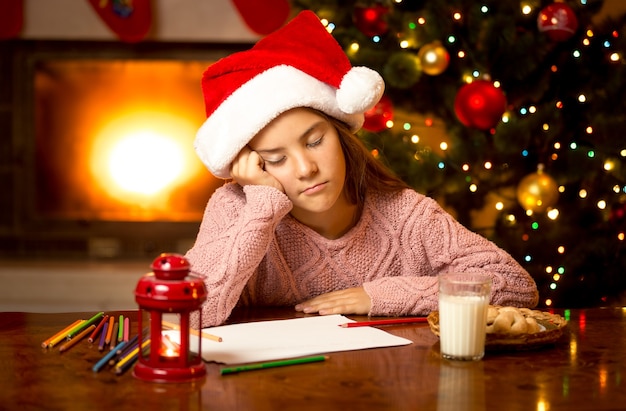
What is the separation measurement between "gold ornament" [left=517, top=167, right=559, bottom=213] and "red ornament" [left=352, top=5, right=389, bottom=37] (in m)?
0.70

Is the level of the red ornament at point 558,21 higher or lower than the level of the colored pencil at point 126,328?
higher

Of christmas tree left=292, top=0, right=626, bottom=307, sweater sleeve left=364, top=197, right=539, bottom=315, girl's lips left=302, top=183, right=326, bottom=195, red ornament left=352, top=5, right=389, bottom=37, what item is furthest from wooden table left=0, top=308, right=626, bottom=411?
red ornament left=352, top=5, right=389, bottom=37

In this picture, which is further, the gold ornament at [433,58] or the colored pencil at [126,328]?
the gold ornament at [433,58]

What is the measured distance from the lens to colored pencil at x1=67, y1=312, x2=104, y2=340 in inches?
47.0

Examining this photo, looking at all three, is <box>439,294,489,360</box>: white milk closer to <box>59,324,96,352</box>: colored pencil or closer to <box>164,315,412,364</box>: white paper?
<box>164,315,412,364</box>: white paper

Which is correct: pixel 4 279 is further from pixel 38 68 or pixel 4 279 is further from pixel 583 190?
pixel 583 190

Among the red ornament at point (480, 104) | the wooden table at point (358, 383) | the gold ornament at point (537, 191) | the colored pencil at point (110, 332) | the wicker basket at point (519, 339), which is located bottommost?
the wooden table at point (358, 383)

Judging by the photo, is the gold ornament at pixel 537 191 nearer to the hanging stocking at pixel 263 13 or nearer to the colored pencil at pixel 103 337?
the hanging stocking at pixel 263 13

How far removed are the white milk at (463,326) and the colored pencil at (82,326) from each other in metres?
0.52

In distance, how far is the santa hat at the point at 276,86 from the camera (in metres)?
1.44

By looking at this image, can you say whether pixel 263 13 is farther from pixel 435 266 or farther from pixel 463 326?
pixel 463 326

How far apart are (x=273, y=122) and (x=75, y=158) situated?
219 cm

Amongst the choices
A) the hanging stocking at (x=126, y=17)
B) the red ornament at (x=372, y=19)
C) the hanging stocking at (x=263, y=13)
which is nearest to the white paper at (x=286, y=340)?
the red ornament at (x=372, y=19)

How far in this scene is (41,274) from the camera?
3262 millimetres
